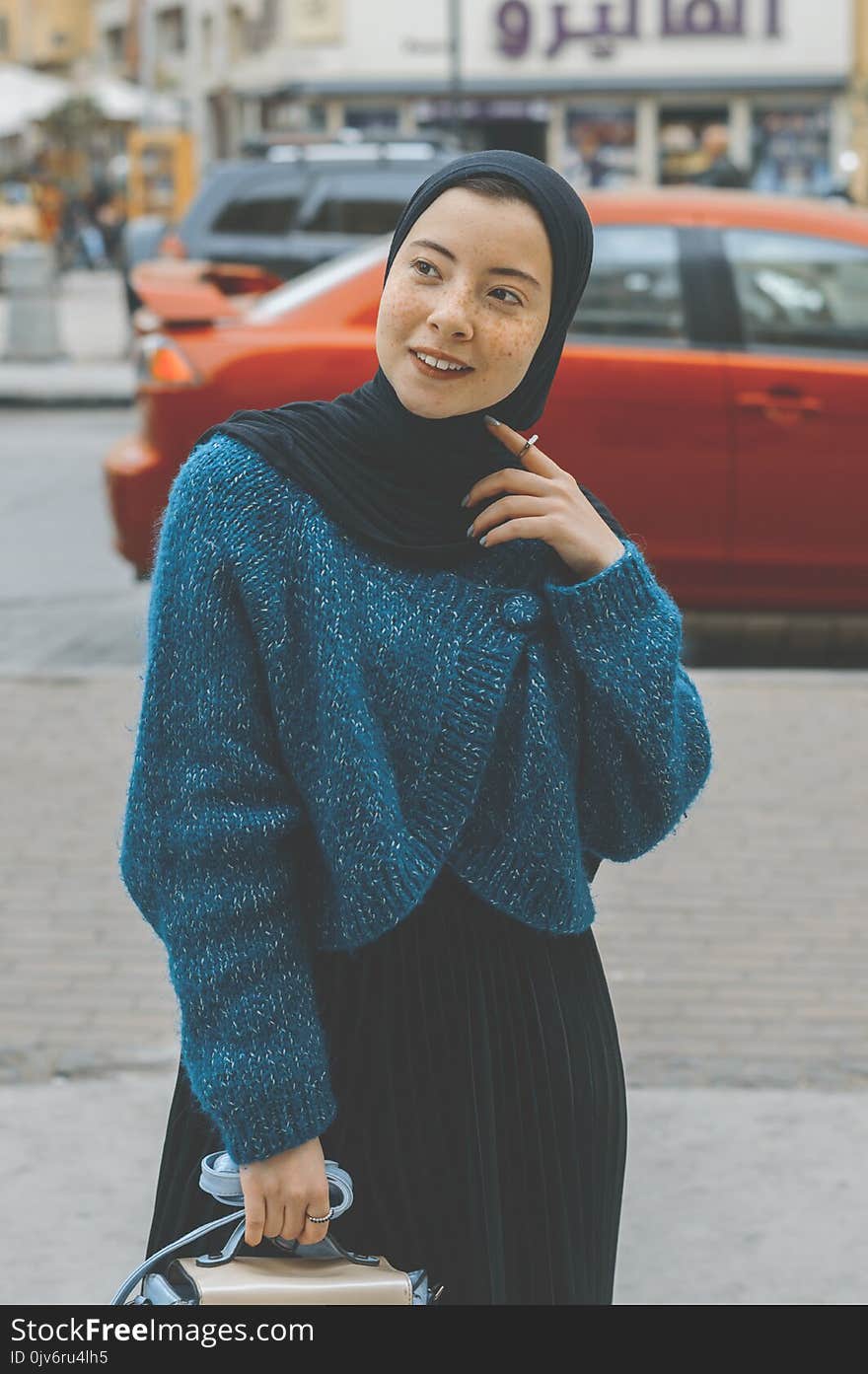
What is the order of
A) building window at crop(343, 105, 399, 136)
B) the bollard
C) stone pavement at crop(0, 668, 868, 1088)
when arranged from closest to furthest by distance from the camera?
1. stone pavement at crop(0, 668, 868, 1088)
2. the bollard
3. building window at crop(343, 105, 399, 136)

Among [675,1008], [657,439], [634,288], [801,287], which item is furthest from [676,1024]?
[801,287]

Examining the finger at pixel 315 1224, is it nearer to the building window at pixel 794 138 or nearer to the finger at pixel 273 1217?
the finger at pixel 273 1217

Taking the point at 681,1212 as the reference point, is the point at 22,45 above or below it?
below

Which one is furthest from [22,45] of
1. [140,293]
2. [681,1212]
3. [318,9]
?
[681,1212]

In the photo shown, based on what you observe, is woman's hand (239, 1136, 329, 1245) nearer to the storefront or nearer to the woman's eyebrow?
the woman's eyebrow

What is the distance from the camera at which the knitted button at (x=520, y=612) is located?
6.76ft

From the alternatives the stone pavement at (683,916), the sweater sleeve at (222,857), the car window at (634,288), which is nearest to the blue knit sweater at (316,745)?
the sweater sleeve at (222,857)

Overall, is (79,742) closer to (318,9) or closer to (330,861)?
(330,861)

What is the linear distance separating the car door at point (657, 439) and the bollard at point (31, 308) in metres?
13.3

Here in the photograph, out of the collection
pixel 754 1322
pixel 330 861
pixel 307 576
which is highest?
pixel 307 576

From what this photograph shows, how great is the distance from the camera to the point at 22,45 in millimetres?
73750

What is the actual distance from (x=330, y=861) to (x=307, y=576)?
0.88 ft

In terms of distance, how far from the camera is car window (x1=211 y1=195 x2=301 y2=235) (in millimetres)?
15344

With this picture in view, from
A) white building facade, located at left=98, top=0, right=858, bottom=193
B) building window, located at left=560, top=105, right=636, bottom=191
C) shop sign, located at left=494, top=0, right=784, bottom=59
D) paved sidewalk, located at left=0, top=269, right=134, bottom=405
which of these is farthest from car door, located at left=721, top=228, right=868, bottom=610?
shop sign, located at left=494, top=0, right=784, bottom=59
